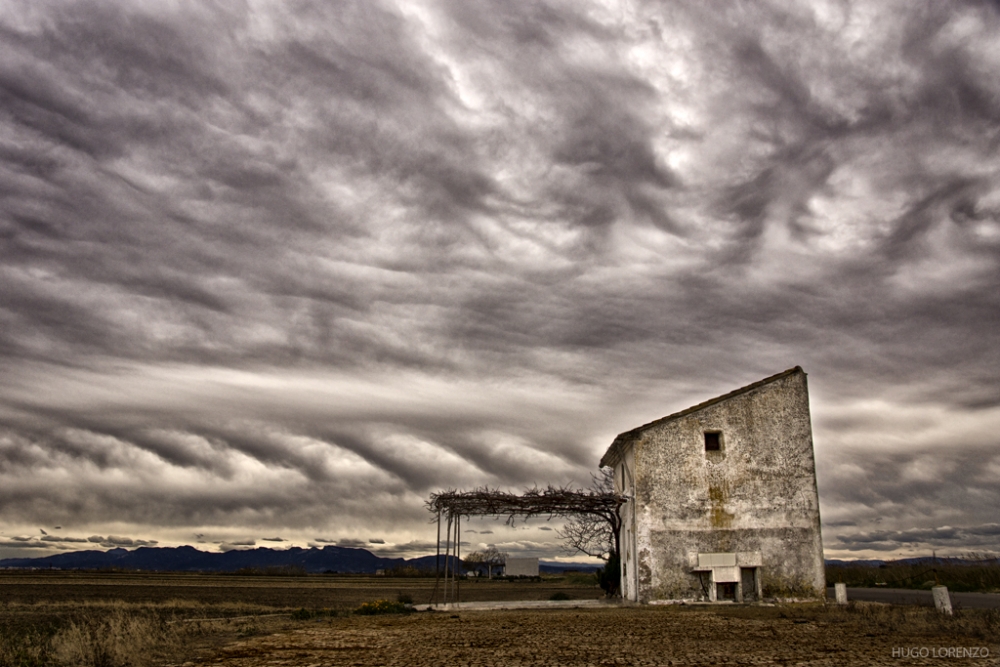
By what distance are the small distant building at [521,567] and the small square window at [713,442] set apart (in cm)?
5506

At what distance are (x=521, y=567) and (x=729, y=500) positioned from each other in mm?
56256

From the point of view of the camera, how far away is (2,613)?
75.8ft

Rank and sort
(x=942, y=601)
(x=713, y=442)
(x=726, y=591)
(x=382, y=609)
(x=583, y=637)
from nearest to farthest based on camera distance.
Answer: (x=583, y=637), (x=942, y=601), (x=382, y=609), (x=726, y=591), (x=713, y=442)

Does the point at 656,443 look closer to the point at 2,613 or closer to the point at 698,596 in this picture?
the point at 698,596

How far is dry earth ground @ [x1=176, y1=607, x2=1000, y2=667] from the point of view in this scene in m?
10.9

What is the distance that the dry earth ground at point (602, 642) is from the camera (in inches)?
431

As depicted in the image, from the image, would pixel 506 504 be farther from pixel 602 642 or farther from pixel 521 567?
pixel 521 567

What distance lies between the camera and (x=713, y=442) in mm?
23906

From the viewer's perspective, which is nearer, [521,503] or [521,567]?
[521,503]

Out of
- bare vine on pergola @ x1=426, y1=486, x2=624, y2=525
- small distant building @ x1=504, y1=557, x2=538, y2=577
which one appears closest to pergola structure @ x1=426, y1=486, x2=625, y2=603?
bare vine on pergola @ x1=426, y1=486, x2=624, y2=525

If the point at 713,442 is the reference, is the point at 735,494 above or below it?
below

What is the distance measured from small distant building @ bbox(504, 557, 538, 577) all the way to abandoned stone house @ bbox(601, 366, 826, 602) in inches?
2094

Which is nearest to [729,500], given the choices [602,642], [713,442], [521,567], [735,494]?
[735,494]

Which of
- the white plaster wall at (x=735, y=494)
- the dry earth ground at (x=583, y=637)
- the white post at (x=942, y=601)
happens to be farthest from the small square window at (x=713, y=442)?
the white post at (x=942, y=601)
